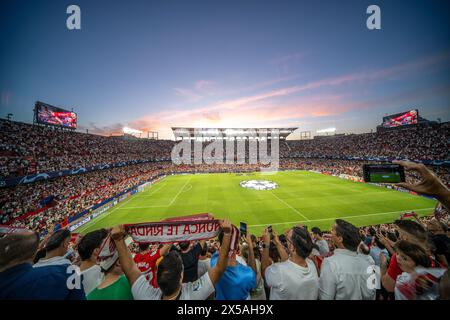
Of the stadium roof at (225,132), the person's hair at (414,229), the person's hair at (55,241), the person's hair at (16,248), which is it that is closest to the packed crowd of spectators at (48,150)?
the stadium roof at (225,132)

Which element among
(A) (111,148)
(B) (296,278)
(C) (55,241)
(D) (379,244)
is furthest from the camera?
(A) (111,148)

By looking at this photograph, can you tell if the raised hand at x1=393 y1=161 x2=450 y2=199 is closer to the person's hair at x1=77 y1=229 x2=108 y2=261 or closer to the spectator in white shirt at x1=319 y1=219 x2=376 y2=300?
the spectator in white shirt at x1=319 y1=219 x2=376 y2=300

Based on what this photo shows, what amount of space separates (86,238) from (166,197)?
2476cm

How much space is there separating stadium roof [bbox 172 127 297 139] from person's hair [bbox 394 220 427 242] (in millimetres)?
58964

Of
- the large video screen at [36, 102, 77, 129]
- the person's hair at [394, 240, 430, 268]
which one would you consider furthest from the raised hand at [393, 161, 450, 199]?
the large video screen at [36, 102, 77, 129]

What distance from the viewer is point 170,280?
2.06m

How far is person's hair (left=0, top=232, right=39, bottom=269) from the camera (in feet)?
7.67

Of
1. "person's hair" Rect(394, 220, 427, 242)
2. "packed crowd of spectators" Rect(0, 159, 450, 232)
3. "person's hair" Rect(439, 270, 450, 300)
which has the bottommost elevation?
"packed crowd of spectators" Rect(0, 159, 450, 232)

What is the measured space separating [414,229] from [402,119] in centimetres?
6627

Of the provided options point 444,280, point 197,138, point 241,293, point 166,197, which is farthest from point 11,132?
point 197,138

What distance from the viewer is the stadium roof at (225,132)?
6144cm

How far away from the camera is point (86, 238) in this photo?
324cm

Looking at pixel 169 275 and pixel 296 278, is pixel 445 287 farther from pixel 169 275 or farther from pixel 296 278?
pixel 169 275

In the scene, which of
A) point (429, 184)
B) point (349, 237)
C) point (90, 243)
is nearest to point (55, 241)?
point (90, 243)
